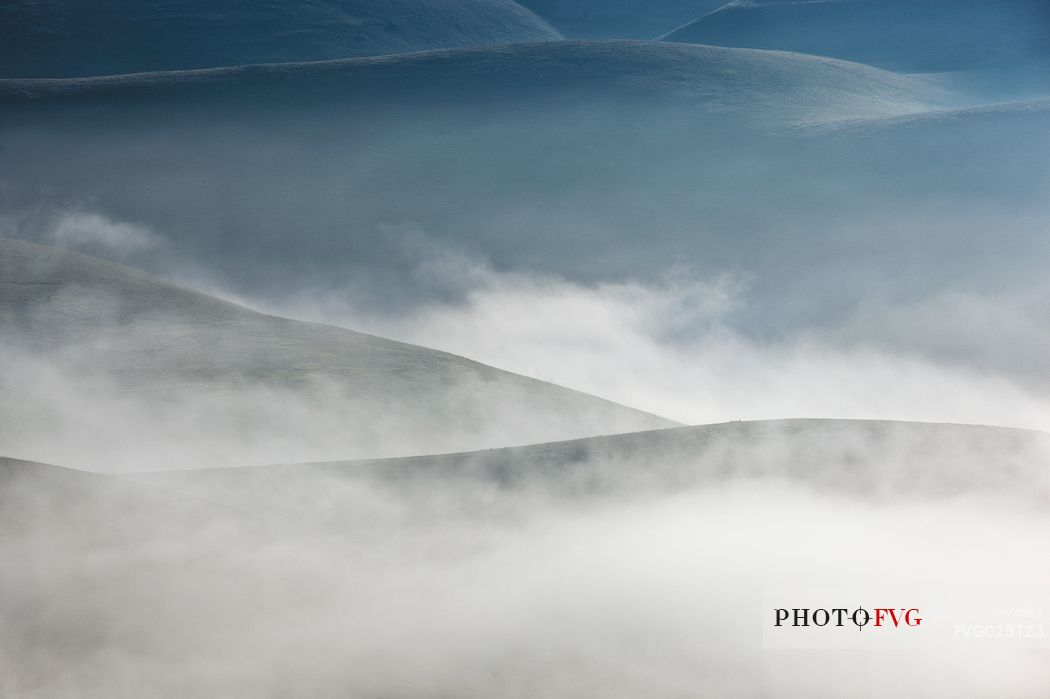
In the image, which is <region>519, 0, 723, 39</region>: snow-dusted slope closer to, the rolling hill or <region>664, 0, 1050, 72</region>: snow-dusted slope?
<region>664, 0, 1050, 72</region>: snow-dusted slope

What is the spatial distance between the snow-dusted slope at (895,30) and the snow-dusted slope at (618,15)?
2784cm

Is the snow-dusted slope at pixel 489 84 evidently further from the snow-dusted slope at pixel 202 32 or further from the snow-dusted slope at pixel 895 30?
the snow-dusted slope at pixel 895 30

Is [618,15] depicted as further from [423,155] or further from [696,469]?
[696,469]

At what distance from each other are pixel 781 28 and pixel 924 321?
87.4m

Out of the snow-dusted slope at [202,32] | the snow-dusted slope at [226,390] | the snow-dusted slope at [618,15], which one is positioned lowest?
the snow-dusted slope at [226,390]

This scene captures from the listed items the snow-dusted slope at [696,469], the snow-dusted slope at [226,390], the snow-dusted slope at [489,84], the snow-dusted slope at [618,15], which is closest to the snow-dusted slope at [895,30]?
the snow-dusted slope at [618,15]

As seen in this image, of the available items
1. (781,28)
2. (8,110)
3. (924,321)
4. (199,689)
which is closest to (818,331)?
(924,321)

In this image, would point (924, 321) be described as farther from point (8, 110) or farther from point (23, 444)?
point (8, 110)

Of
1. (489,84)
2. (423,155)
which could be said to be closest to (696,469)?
(423,155)

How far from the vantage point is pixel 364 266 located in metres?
49.2

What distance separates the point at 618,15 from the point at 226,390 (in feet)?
492

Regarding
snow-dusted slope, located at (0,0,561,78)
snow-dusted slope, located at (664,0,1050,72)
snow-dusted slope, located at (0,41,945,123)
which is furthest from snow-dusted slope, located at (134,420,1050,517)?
snow-dusted slope, located at (664,0,1050,72)

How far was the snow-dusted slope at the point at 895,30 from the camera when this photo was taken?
352ft

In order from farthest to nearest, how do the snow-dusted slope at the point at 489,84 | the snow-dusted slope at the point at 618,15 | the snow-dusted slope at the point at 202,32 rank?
1. the snow-dusted slope at the point at 618,15
2. the snow-dusted slope at the point at 202,32
3. the snow-dusted slope at the point at 489,84
